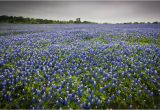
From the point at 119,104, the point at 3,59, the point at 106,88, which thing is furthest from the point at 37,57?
the point at 119,104

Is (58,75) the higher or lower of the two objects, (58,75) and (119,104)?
the higher

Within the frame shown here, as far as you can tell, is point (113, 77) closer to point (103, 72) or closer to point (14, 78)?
point (103, 72)

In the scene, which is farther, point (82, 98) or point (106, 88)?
point (106, 88)

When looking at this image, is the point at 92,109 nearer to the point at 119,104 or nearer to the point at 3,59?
the point at 119,104

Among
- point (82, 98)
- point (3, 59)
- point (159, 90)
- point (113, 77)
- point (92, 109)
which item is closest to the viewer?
point (92, 109)

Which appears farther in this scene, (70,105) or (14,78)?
(14,78)

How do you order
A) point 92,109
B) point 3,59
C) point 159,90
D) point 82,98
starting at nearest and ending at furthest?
1. point 92,109
2. point 82,98
3. point 159,90
4. point 3,59

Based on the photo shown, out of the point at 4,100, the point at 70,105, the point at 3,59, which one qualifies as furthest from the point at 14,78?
the point at 70,105

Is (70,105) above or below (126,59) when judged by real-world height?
below

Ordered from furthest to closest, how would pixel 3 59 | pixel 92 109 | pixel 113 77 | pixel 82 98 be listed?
pixel 3 59 < pixel 113 77 < pixel 82 98 < pixel 92 109
